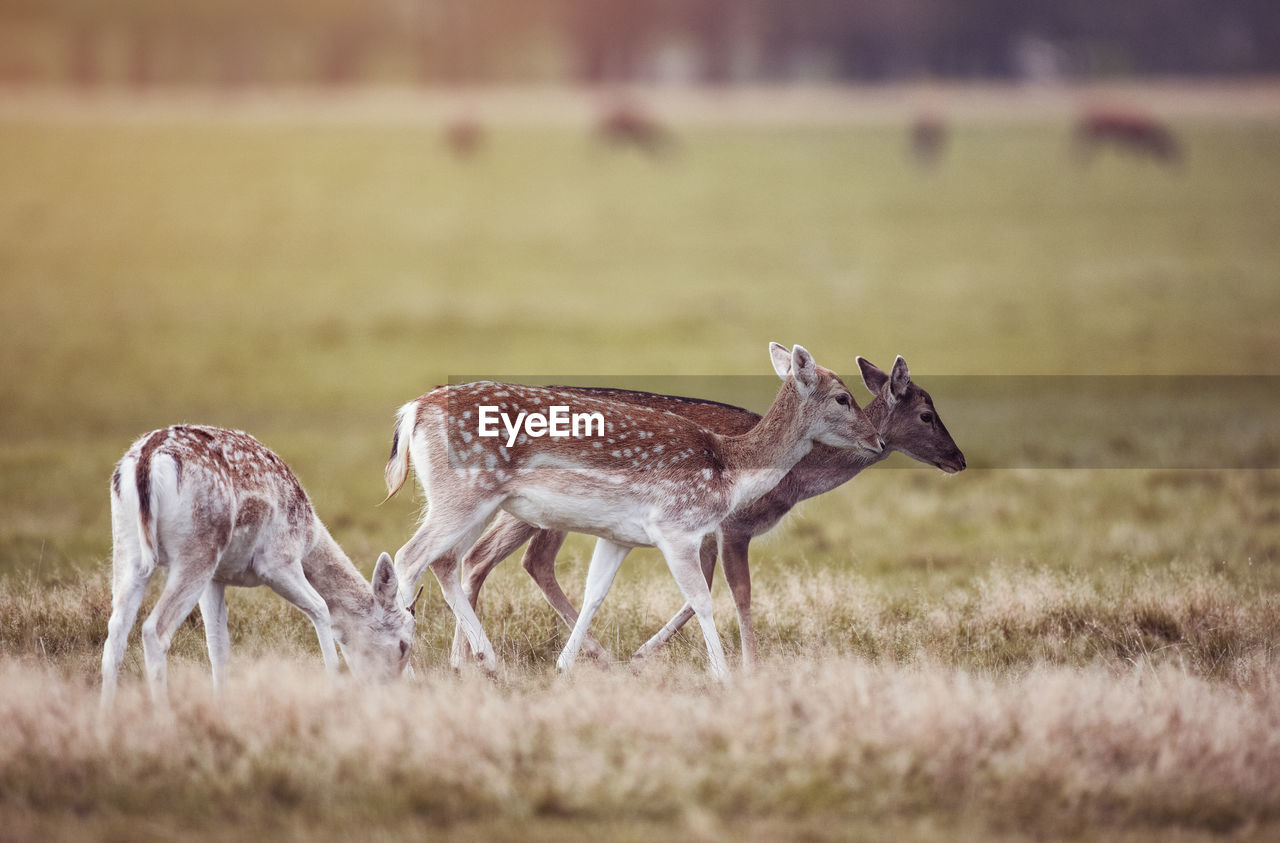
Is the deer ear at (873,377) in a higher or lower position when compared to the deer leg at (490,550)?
higher

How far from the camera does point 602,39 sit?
65750mm

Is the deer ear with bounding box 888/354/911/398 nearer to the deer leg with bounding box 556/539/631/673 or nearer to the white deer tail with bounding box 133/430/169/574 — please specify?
the deer leg with bounding box 556/539/631/673

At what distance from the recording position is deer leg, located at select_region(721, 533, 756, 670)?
7.76 metres

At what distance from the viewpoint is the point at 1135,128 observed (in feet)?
153

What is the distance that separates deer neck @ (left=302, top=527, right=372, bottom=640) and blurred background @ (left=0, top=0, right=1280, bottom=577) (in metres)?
3.47

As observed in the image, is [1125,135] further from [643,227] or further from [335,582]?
[335,582]

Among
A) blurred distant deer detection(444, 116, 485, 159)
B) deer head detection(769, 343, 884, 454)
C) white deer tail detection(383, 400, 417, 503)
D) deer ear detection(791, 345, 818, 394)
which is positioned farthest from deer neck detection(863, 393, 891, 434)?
blurred distant deer detection(444, 116, 485, 159)

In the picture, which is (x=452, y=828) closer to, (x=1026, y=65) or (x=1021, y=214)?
(x=1021, y=214)

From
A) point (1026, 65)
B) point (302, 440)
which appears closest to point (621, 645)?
point (302, 440)

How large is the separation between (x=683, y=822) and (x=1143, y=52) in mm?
61810

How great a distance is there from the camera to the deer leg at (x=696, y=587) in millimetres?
7199

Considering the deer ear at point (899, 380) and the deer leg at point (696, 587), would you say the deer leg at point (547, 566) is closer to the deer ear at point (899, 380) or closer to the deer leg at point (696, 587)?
the deer leg at point (696, 587)

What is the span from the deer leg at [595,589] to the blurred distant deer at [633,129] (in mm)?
42713

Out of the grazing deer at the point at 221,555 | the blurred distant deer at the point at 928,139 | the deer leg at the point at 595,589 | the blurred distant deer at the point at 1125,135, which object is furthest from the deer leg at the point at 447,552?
the blurred distant deer at the point at 1125,135
